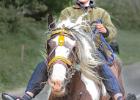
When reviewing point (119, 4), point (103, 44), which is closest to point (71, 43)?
point (103, 44)

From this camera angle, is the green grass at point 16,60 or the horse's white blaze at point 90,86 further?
the green grass at point 16,60

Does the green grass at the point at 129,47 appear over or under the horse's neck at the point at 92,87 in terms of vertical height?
over

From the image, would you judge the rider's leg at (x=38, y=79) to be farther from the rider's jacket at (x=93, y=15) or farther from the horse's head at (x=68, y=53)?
the rider's jacket at (x=93, y=15)

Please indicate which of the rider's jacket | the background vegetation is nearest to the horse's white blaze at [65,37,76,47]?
the rider's jacket

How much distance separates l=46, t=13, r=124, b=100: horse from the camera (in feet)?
20.3

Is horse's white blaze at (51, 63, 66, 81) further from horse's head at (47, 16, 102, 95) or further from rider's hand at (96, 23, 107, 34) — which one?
rider's hand at (96, 23, 107, 34)

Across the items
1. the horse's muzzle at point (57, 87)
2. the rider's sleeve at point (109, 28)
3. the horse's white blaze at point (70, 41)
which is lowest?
the horse's muzzle at point (57, 87)

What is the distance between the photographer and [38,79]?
7.01 metres

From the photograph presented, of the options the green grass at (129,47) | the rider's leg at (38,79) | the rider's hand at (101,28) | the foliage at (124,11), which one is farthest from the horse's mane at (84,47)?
the foliage at (124,11)

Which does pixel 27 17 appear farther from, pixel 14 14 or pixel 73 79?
pixel 73 79

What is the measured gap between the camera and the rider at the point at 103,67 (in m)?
7.02

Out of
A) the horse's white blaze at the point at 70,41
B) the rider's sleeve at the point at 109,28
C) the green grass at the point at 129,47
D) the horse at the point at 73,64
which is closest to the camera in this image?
the horse at the point at 73,64

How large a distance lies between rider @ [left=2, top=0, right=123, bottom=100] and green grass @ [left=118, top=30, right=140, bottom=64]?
1742 cm

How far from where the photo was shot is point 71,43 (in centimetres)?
645
